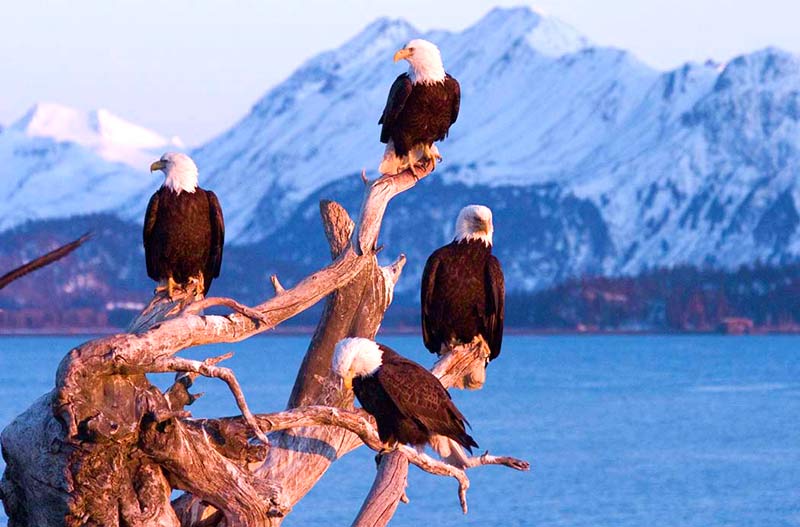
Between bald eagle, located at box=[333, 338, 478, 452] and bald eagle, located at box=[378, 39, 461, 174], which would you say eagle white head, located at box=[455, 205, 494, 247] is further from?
bald eagle, located at box=[333, 338, 478, 452]

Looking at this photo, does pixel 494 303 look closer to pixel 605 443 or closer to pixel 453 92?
pixel 453 92

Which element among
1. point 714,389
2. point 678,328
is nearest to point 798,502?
point 714,389

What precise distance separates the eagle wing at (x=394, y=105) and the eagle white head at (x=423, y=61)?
0.22 feet

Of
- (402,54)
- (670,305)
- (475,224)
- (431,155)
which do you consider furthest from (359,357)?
(670,305)

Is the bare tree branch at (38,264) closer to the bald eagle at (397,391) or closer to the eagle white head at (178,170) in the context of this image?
the bald eagle at (397,391)

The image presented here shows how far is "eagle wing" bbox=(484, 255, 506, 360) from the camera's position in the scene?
32.1 ft

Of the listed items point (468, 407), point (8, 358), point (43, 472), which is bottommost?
point (8, 358)

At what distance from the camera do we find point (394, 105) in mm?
9914

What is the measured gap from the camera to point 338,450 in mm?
8875

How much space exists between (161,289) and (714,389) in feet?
226

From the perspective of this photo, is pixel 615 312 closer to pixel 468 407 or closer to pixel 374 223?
pixel 468 407

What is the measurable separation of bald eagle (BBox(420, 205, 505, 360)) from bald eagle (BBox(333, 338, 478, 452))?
5.19 ft

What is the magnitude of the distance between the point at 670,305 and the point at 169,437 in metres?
151

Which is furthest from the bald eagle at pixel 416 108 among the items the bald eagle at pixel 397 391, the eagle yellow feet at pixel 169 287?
the bald eagle at pixel 397 391
